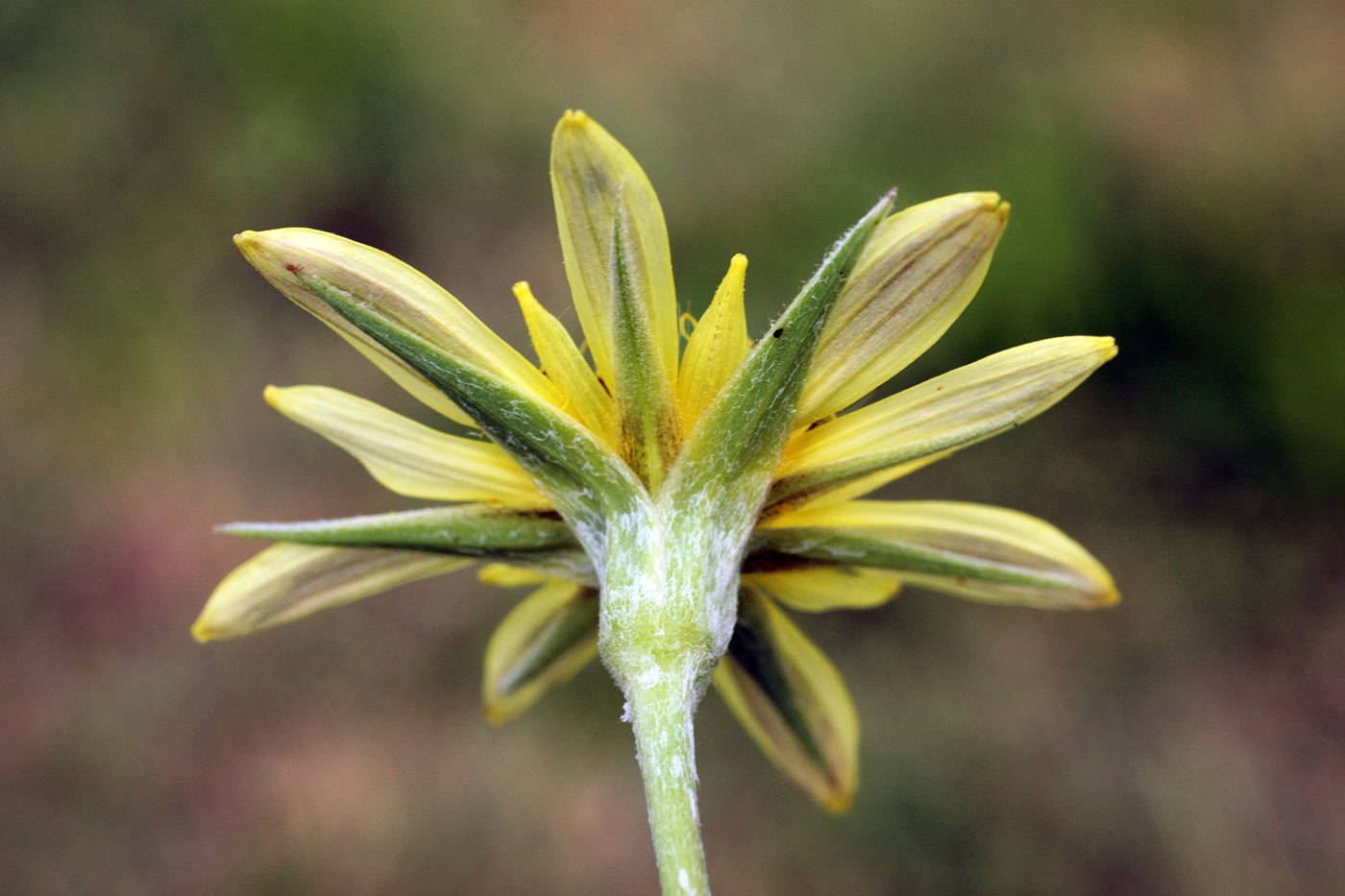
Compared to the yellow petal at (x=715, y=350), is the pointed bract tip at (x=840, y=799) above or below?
below

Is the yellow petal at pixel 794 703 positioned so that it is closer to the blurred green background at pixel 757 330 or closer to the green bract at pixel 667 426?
the green bract at pixel 667 426

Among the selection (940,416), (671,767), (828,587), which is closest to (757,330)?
(828,587)

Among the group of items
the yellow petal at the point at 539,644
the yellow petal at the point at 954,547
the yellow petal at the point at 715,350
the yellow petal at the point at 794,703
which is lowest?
the yellow petal at the point at 794,703

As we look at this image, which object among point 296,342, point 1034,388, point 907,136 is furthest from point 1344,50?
point 296,342

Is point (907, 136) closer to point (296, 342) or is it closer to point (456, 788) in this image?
point (296, 342)

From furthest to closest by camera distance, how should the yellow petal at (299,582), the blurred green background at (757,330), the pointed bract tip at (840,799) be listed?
the blurred green background at (757,330) → the pointed bract tip at (840,799) → the yellow petal at (299,582)

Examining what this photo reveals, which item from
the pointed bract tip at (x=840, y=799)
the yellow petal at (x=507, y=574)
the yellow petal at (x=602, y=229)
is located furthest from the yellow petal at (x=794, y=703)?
the yellow petal at (x=602, y=229)

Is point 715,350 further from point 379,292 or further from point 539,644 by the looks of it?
point 539,644
